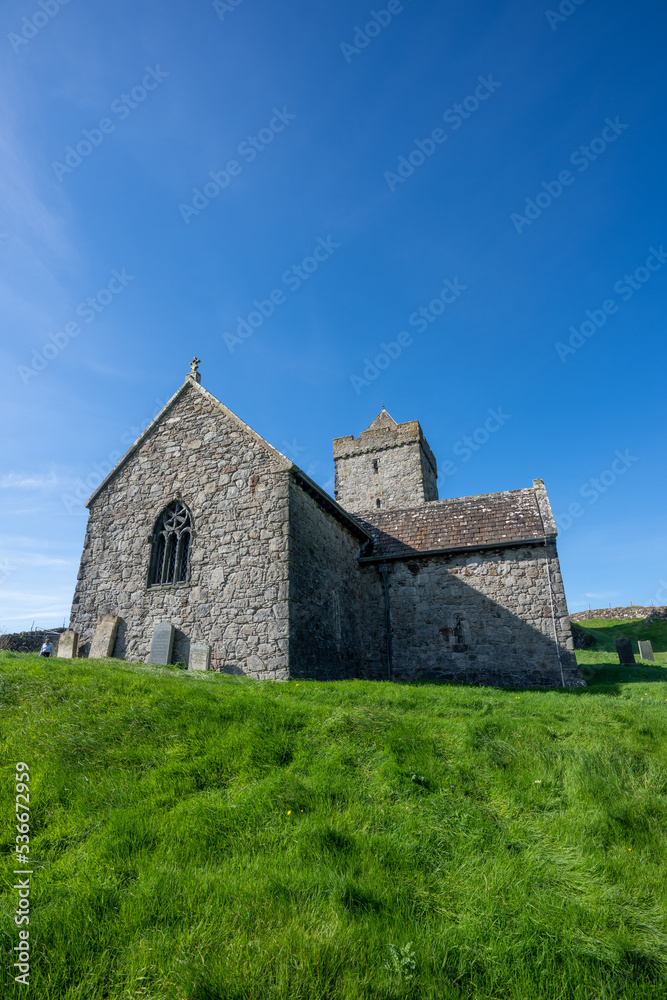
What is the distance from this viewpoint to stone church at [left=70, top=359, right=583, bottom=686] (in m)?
11.5

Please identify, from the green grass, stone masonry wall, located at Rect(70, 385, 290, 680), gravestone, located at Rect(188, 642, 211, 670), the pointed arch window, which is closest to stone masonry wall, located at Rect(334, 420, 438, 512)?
stone masonry wall, located at Rect(70, 385, 290, 680)

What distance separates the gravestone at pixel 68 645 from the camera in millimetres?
12242

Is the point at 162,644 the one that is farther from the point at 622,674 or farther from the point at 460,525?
the point at 622,674

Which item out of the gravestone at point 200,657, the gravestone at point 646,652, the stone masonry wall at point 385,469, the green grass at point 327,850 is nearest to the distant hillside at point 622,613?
the gravestone at point 646,652

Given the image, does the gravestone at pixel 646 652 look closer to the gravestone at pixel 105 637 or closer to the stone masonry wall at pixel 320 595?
the stone masonry wall at pixel 320 595

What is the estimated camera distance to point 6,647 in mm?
17984

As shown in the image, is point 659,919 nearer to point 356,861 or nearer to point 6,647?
point 356,861

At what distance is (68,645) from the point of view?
12328mm

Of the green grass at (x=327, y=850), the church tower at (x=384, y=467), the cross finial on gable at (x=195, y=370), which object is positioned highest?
the church tower at (x=384, y=467)

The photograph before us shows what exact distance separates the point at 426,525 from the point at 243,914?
1489 cm

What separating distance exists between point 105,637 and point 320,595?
5560 mm

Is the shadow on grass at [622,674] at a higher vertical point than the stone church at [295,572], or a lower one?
lower

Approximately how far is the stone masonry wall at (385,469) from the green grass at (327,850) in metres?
21.7

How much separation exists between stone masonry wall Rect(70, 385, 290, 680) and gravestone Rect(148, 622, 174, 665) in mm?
241
